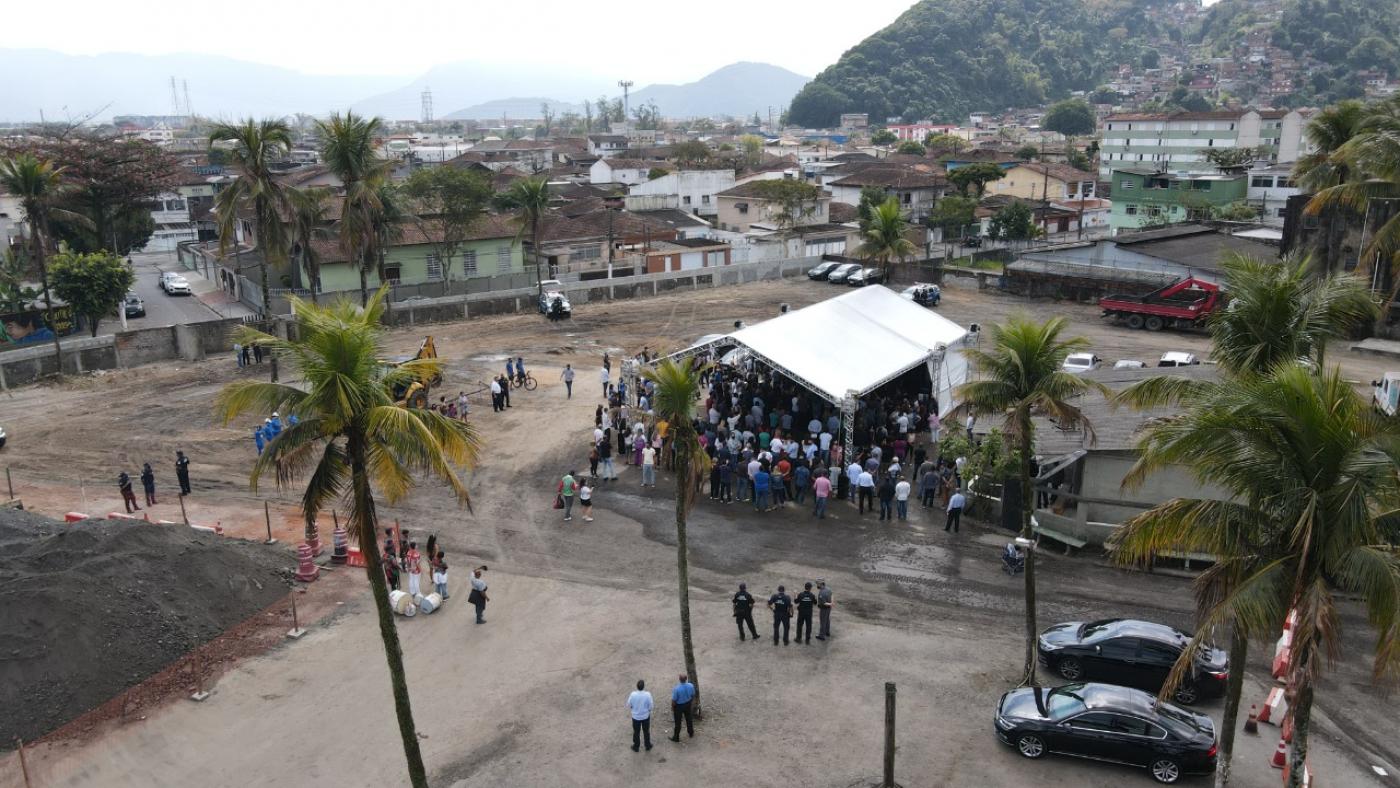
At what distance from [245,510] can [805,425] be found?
45.8 ft

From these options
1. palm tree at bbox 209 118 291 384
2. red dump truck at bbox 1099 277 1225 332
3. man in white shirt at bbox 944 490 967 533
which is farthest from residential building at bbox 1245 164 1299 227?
palm tree at bbox 209 118 291 384

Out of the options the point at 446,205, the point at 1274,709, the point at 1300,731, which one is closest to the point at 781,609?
the point at 1274,709

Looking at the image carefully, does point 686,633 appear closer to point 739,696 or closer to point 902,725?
point 739,696

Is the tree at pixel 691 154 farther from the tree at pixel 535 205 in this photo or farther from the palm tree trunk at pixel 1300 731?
the palm tree trunk at pixel 1300 731

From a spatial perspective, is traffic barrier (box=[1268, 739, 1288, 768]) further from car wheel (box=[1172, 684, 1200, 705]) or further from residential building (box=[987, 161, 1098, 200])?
residential building (box=[987, 161, 1098, 200])

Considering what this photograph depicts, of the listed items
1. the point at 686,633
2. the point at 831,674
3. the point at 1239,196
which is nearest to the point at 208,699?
the point at 686,633

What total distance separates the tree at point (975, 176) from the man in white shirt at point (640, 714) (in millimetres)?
66023

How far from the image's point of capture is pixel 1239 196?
6625 centimetres

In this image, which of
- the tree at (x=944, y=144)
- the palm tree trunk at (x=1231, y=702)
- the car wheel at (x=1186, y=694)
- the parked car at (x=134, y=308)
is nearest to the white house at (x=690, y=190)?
the parked car at (x=134, y=308)

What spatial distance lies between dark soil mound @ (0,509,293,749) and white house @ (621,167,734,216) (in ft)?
193

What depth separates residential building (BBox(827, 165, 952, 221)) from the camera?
75.8 meters

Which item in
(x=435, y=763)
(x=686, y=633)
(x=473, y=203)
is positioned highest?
(x=473, y=203)

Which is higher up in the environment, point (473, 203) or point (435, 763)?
point (473, 203)

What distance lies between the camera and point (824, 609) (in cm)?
1608
